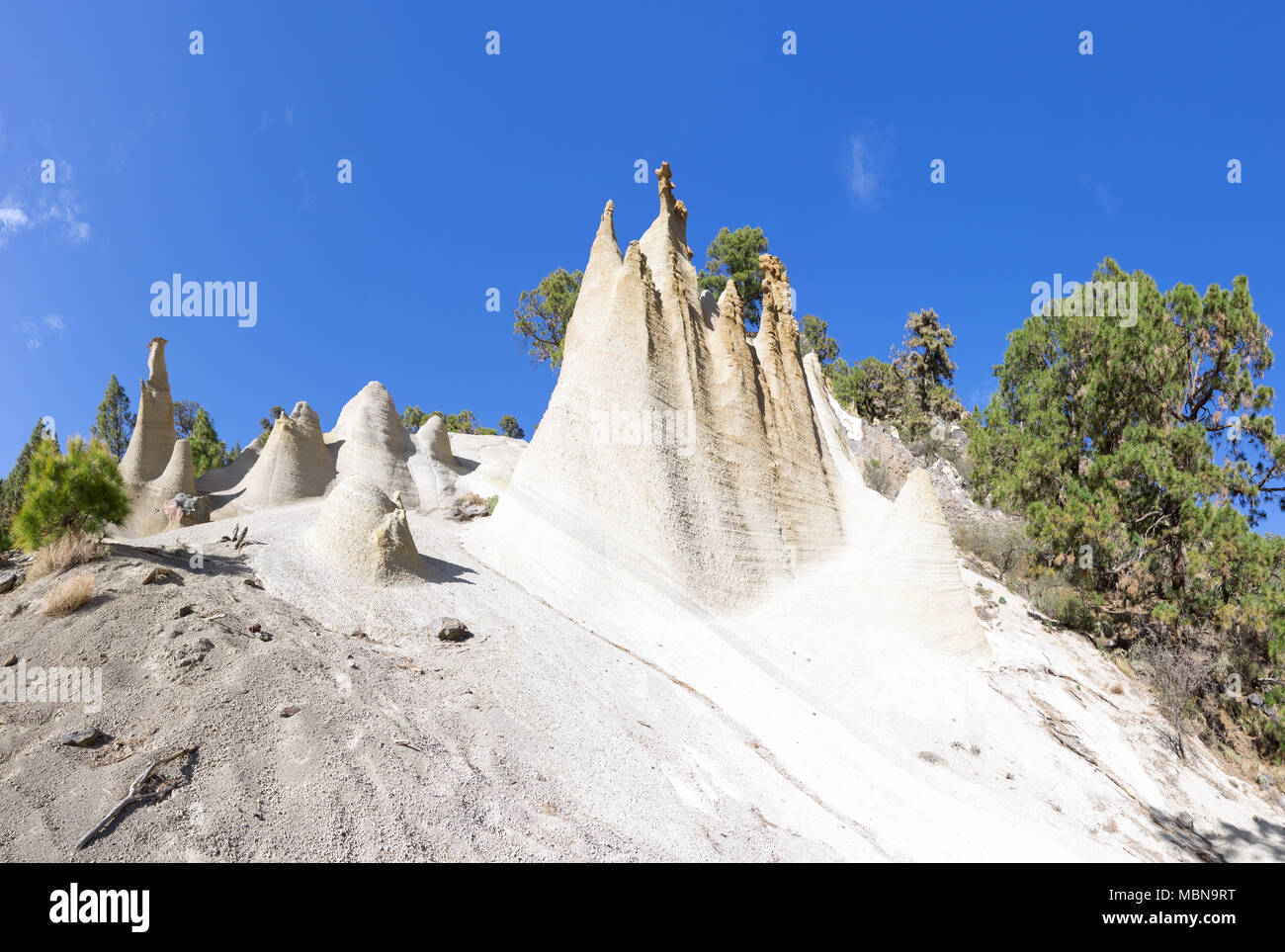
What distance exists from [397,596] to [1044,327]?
750 inches

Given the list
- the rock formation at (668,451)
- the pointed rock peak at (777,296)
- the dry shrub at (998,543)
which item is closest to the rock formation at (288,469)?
the rock formation at (668,451)

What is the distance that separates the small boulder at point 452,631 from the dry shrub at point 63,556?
4117 mm

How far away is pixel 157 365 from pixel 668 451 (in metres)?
19.4

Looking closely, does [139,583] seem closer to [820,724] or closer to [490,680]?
[490,680]

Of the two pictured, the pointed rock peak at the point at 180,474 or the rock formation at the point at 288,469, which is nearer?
the pointed rock peak at the point at 180,474

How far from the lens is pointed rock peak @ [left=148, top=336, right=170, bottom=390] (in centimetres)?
2067

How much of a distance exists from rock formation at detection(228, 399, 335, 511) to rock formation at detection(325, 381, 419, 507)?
100 cm

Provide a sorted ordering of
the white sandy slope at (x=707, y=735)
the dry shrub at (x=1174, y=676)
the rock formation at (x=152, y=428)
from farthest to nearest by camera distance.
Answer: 1. the rock formation at (x=152, y=428)
2. the dry shrub at (x=1174, y=676)
3. the white sandy slope at (x=707, y=735)

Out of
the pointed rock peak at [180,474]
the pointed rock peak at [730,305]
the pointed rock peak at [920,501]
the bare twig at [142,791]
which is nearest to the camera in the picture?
the bare twig at [142,791]

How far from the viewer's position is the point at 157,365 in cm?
2077

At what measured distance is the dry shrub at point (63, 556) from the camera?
7.09m

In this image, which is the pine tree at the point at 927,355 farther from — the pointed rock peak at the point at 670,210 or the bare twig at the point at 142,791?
the bare twig at the point at 142,791
